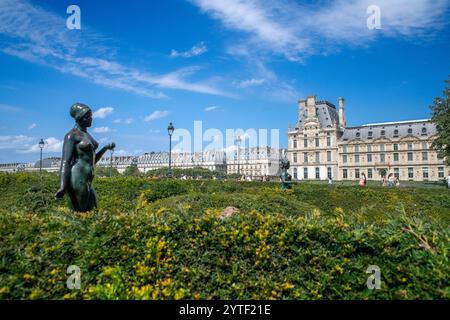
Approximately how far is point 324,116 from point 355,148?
976 cm

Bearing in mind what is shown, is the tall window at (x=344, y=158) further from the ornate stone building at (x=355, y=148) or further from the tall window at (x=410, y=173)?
the tall window at (x=410, y=173)

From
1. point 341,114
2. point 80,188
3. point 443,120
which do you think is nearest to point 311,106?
point 341,114

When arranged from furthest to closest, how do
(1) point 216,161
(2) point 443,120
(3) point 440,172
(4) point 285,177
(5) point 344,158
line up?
(1) point 216,161
(5) point 344,158
(3) point 440,172
(2) point 443,120
(4) point 285,177

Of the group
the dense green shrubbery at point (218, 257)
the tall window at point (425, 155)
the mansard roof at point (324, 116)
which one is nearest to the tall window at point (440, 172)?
the tall window at point (425, 155)

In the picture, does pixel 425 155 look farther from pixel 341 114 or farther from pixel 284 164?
pixel 284 164

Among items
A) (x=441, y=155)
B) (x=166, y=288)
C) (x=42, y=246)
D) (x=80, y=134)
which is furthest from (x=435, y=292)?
(x=441, y=155)

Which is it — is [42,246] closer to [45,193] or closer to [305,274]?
[305,274]

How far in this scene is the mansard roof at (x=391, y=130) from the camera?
68.7 metres

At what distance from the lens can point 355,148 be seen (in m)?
74.3

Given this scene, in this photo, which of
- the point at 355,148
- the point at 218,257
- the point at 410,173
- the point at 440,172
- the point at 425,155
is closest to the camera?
the point at 218,257

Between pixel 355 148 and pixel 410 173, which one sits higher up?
pixel 355 148

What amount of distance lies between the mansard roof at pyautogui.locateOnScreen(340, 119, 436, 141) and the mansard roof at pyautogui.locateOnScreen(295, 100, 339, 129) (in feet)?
12.4

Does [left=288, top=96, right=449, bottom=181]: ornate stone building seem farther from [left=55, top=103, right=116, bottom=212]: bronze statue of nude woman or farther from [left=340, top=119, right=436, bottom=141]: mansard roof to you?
[left=55, top=103, right=116, bottom=212]: bronze statue of nude woman

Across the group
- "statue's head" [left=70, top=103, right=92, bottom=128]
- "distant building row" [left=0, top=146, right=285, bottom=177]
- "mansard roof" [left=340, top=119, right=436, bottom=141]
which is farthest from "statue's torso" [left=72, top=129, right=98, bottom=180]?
"distant building row" [left=0, top=146, right=285, bottom=177]
